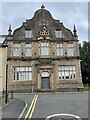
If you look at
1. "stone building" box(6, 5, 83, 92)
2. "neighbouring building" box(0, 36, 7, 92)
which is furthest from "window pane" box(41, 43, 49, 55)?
"neighbouring building" box(0, 36, 7, 92)

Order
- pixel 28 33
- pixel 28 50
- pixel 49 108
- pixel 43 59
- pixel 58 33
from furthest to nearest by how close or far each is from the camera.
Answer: pixel 58 33
pixel 28 33
pixel 28 50
pixel 43 59
pixel 49 108

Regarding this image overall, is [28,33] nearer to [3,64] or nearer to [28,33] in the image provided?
[28,33]

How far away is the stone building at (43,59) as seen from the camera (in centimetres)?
3744

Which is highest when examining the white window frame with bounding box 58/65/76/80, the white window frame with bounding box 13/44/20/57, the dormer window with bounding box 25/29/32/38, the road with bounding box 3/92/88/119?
the dormer window with bounding box 25/29/32/38

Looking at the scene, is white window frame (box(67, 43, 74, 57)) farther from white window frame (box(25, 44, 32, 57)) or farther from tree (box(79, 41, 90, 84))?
tree (box(79, 41, 90, 84))

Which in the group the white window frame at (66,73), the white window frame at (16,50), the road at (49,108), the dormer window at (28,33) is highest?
the dormer window at (28,33)

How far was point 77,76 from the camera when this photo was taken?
1489 inches

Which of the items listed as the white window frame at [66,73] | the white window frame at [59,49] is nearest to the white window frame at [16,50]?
the white window frame at [59,49]

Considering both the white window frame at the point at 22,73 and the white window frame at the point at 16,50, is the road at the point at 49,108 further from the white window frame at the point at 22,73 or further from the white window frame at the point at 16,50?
the white window frame at the point at 16,50

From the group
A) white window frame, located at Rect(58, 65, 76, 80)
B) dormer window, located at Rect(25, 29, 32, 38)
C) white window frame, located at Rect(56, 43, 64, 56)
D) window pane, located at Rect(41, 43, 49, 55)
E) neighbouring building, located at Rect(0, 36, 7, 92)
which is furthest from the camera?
dormer window, located at Rect(25, 29, 32, 38)

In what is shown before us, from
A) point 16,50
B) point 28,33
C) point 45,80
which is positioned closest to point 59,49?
point 45,80

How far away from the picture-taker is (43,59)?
38125 mm

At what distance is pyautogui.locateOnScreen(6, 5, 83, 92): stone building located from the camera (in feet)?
123

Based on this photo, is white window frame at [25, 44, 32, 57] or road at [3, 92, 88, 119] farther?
white window frame at [25, 44, 32, 57]
